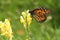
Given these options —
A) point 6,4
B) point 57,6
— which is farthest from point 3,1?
point 57,6

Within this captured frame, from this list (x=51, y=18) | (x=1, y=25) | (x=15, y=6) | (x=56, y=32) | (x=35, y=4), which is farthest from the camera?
(x=15, y=6)

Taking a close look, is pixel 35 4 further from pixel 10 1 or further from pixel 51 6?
pixel 10 1

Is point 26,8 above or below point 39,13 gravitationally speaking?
above

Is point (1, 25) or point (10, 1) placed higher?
point (10, 1)

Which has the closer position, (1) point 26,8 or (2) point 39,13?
(2) point 39,13

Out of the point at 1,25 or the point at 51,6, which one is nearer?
the point at 1,25

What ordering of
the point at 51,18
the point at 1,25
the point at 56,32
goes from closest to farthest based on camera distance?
the point at 1,25, the point at 56,32, the point at 51,18

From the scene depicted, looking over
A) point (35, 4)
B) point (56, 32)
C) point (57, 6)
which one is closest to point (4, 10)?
point (35, 4)

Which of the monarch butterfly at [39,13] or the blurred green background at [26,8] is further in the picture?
the blurred green background at [26,8]

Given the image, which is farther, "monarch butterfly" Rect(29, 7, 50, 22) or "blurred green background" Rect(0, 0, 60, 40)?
"blurred green background" Rect(0, 0, 60, 40)
